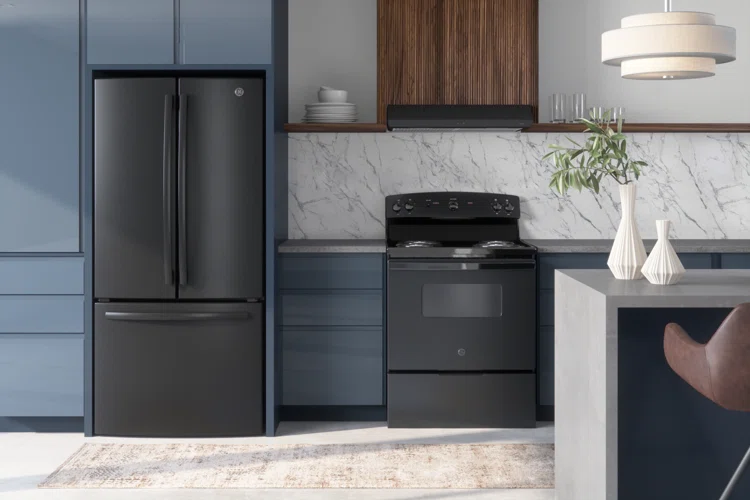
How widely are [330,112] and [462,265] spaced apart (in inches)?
43.0

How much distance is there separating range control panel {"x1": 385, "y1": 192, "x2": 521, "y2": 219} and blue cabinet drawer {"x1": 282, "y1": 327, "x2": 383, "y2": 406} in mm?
771

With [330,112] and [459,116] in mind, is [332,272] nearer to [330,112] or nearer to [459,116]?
[330,112]

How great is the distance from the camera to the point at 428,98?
466 centimetres

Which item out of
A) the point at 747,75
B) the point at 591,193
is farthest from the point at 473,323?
the point at 747,75

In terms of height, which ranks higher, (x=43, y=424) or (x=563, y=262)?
(x=563, y=262)

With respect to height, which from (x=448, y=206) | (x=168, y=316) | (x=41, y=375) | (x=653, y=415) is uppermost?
(x=448, y=206)

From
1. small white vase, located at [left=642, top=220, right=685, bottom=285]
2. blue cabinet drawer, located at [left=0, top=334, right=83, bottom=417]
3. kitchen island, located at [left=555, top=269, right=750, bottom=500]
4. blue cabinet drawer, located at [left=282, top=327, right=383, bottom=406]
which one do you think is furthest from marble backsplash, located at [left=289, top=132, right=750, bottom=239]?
small white vase, located at [left=642, top=220, right=685, bottom=285]

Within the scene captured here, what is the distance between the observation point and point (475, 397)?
4227 millimetres

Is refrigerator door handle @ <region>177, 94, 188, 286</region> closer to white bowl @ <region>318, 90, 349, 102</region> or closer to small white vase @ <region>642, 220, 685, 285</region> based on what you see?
white bowl @ <region>318, 90, 349, 102</region>

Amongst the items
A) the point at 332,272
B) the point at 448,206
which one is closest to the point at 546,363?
the point at 448,206

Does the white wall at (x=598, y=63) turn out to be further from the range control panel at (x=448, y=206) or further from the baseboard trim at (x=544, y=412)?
the baseboard trim at (x=544, y=412)

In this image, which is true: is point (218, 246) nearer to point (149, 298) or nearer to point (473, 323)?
point (149, 298)

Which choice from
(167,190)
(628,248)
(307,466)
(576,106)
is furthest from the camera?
(576,106)

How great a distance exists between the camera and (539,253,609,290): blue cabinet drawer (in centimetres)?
430
